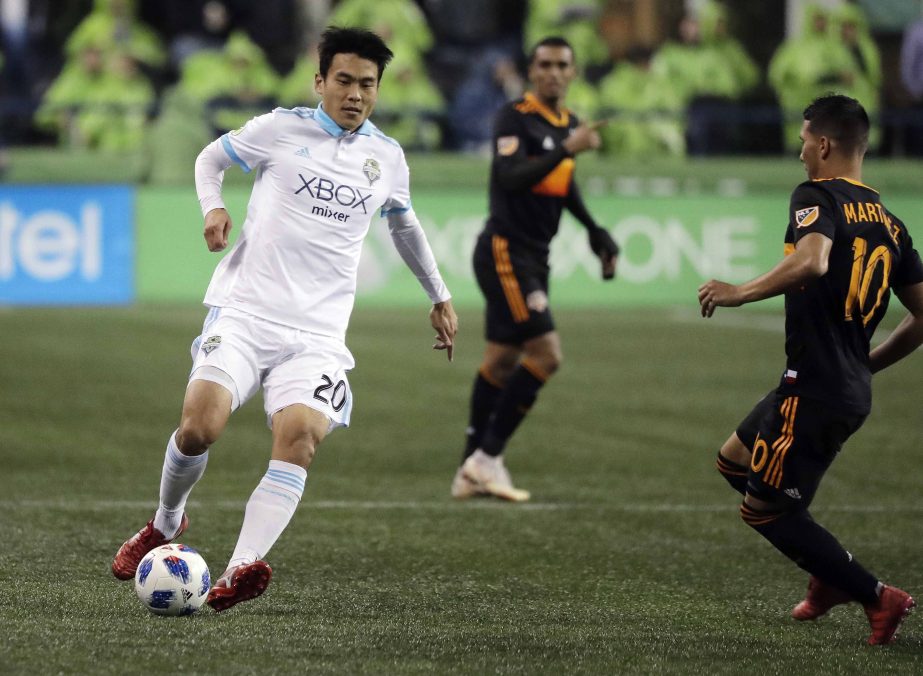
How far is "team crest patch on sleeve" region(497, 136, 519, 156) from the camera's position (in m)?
8.04

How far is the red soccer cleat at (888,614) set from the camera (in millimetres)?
5078

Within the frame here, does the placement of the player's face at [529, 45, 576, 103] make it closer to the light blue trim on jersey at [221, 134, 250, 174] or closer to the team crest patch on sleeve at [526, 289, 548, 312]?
the team crest patch on sleeve at [526, 289, 548, 312]

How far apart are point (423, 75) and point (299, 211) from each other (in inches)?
575

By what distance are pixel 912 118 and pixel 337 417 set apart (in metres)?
15.5

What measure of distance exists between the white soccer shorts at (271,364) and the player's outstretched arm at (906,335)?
1.72 meters

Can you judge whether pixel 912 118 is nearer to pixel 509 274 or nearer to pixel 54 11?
pixel 54 11

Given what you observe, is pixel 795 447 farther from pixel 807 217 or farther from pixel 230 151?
pixel 230 151

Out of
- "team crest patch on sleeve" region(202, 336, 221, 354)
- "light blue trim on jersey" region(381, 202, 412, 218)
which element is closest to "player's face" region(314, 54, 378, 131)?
"light blue trim on jersey" region(381, 202, 412, 218)

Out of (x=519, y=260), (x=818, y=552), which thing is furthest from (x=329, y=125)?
(x=519, y=260)

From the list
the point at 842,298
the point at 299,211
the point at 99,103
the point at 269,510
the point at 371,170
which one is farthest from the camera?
the point at 99,103

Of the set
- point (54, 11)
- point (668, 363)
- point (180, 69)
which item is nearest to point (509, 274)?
point (668, 363)

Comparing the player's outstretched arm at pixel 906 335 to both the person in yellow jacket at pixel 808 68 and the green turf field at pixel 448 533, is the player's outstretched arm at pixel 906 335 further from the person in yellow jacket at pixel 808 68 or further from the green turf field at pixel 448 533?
the person in yellow jacket at pixel 808 68

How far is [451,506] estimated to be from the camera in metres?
7.78

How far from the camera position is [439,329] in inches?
236
